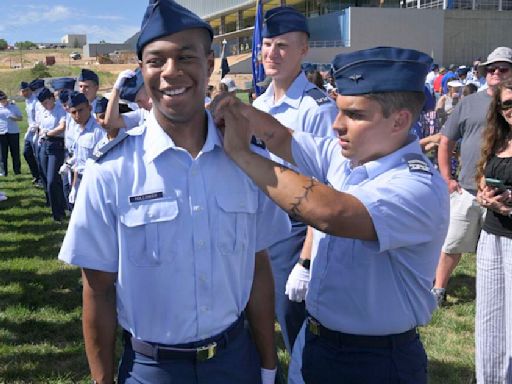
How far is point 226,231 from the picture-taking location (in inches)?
87.4

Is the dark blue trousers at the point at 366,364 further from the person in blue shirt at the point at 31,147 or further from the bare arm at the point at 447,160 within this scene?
the person in blue shirt at the point at 31,147

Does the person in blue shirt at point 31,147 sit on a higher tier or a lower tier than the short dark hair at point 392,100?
lower

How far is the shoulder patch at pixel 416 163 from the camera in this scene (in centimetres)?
226

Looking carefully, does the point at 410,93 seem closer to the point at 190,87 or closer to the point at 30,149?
the point at 190,87

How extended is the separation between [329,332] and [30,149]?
1238 centimetres

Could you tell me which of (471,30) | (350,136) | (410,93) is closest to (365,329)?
(350,136)

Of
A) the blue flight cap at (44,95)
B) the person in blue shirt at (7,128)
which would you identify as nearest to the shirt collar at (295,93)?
the blue flight cap at (44,95)

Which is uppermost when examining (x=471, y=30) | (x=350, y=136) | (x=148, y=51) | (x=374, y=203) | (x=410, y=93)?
(x=471, y=30)

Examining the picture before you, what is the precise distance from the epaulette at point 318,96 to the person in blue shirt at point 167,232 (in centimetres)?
160

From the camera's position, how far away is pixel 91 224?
2.10 m

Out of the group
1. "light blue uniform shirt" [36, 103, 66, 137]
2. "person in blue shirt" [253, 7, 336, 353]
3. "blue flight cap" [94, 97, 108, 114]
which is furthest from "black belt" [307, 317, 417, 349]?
"light blue uniform shirt" [36, 103, 66, 137]

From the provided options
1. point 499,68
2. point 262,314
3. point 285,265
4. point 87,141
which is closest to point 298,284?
point 285,265

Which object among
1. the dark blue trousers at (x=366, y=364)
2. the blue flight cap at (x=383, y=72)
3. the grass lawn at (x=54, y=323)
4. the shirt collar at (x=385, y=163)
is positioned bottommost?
the grass lawn at (x=54, y=323)

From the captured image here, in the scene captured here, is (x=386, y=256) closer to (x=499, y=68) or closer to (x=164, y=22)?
(x=164, y=22)
